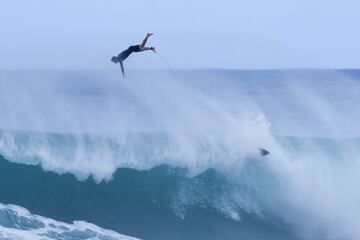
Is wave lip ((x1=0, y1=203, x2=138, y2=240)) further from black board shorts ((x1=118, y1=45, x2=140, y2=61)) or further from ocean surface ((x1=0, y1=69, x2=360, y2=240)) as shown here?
black board shorts ((x1=118, y1=45, x2=140, y2=61))

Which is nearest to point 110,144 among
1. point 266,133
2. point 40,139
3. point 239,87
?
point 40,139

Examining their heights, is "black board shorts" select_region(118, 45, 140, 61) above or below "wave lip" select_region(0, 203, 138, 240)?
above

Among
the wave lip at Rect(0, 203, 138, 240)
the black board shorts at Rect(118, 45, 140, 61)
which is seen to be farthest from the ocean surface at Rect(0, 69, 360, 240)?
the black board shorts at Rect(118, 45, 140, 61)

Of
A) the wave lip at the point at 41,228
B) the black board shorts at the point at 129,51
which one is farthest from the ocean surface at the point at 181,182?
the black board shorts at the point at 129,51

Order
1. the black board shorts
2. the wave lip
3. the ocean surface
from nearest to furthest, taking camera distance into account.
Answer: the black board shorts, the wave lip, the ocean surface

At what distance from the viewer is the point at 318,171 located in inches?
512

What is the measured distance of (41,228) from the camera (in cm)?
1025

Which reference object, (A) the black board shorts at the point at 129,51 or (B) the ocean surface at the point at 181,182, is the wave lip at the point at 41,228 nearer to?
(B) the ocean surface at the point at 181,182

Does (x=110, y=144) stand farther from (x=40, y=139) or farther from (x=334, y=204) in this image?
(x=334, y=204)

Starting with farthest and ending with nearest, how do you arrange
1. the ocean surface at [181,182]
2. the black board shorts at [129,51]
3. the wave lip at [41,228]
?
the ocean surface at [181,182]
the wave lip at [41,228]
the black board shorts at [129,51]

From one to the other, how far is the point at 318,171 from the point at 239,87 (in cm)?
2912

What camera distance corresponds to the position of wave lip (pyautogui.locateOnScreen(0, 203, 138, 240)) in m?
9.86

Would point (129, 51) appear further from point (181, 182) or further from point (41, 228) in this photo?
point (181, 182)

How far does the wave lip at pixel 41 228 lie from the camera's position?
32.3 feet
